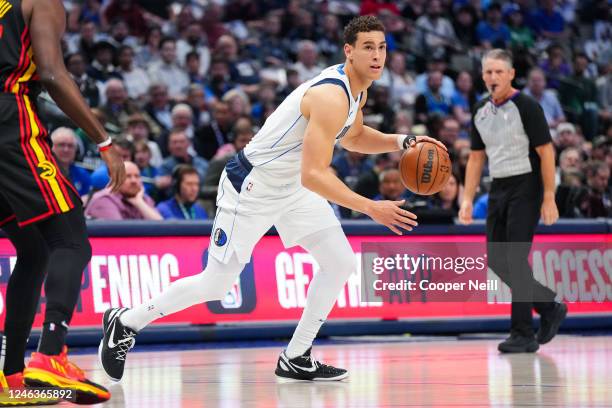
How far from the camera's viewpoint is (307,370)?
21.5 feet

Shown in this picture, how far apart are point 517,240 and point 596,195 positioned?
4.27m

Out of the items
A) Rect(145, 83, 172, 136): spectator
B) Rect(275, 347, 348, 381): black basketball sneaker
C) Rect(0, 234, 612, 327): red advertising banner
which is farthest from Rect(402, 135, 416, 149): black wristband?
Rect(145, 83, 172, 136): spectator

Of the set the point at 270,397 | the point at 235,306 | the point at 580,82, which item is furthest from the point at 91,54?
the point at 270,397

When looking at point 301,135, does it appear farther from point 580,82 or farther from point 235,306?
point 580,82

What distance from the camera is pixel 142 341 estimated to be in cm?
924

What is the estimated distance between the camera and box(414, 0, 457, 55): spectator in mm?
19234

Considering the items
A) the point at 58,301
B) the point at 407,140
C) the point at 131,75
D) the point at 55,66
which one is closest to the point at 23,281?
the point at 58,301

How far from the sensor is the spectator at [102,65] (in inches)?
558

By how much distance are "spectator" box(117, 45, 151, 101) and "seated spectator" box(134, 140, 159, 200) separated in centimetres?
303

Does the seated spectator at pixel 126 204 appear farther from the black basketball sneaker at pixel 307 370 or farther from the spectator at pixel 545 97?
the spectator at pixel 545 97

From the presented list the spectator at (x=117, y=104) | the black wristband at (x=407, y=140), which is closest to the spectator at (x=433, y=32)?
the spectator at (x=117, y=104)

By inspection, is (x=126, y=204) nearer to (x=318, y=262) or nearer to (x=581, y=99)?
(x=318, y=262)

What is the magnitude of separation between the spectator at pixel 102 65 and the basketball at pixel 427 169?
841 cm

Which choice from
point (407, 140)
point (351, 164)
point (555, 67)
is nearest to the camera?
point (407, 140)
